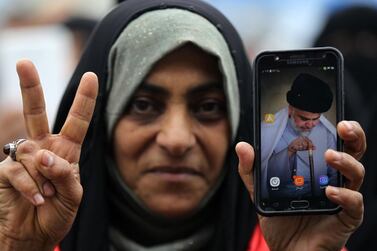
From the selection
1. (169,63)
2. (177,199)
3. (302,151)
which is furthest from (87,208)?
(302,151)

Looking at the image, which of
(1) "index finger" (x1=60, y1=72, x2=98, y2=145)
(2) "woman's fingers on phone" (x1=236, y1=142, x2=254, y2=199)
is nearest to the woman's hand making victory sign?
(1) "index finger" (x1=60, y1=72, x2=98, y2=145)

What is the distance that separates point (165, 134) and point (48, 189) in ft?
1.83

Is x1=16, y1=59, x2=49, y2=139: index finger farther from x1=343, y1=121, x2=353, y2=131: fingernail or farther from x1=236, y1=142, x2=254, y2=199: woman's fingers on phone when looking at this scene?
x1=343, y1=121, x2=353, y2=131: fingernail

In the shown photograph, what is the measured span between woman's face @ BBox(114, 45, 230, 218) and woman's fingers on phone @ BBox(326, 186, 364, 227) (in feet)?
1.95

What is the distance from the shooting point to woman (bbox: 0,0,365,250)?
3205mm

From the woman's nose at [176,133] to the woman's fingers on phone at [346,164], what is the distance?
2.06ft

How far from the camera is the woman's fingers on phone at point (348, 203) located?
2.64m

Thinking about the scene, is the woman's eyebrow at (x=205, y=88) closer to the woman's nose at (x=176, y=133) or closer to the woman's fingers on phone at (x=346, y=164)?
the woman's nose at (x=176, y=133)

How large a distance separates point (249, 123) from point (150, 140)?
31 centimetres

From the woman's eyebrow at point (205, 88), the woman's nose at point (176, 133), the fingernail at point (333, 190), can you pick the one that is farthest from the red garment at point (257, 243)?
the fingernail at point (333, 190)

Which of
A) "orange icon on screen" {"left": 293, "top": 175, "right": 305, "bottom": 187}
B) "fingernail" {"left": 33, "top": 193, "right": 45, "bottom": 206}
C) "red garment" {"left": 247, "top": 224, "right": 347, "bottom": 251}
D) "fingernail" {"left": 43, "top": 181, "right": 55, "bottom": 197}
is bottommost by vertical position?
"red garment" {"left": 247, "top": 224, "right": 347, "bottom": 251}

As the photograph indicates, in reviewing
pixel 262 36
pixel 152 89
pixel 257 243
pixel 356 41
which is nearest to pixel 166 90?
pixel 152 89

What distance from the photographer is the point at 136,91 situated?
3.23 m

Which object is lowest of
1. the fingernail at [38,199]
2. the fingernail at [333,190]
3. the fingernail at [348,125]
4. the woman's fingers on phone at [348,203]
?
the woman's fingers on phone at [348,203]
